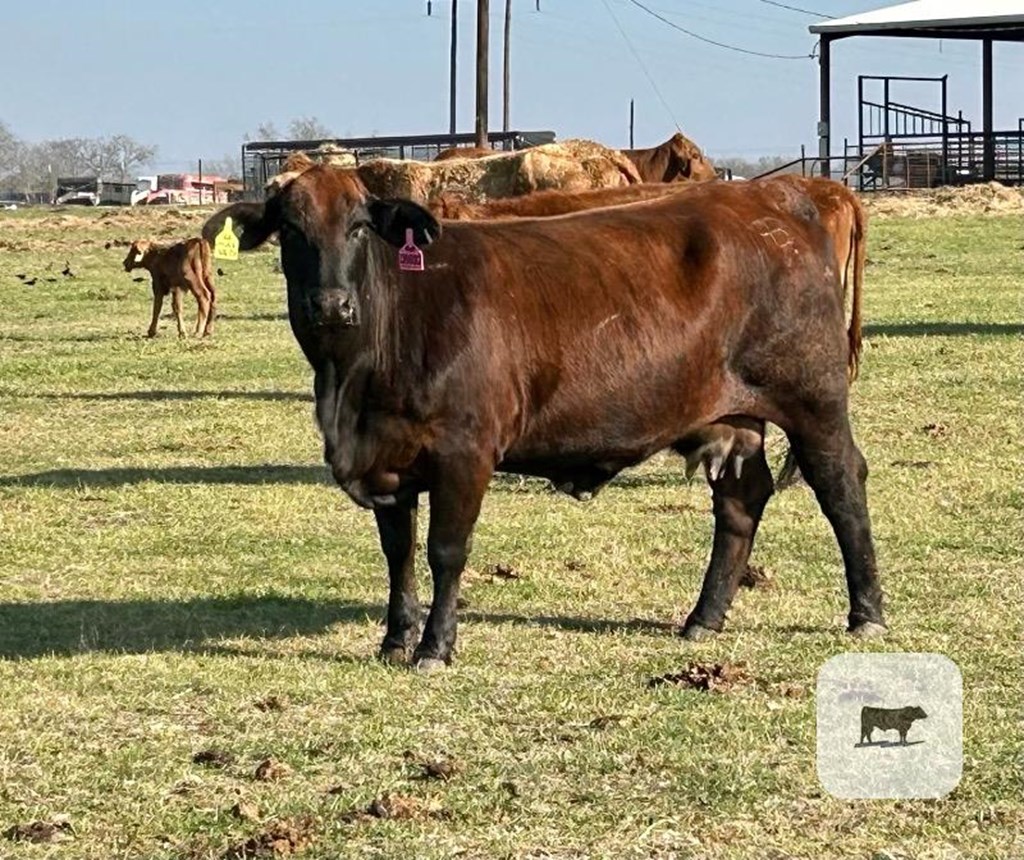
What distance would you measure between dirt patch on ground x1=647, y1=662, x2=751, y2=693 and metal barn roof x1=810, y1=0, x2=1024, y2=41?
106 ft

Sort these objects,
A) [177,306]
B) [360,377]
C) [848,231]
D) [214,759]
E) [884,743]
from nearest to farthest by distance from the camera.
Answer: [884,743] → [214,759] → [360,377] → [848,231] → [177,306]

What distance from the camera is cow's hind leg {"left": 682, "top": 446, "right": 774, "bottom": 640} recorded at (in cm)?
801

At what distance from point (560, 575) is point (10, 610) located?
2511mm

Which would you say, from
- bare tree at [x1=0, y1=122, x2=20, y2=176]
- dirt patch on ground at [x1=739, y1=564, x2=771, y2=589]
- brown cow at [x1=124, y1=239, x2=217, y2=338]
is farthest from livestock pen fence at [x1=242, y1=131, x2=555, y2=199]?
bare tree at [x1=0, y1=122, x2=20, y2=176]

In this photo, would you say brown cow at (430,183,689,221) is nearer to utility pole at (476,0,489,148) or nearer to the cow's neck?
the cow's neck

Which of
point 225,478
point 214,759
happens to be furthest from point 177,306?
point 214,759

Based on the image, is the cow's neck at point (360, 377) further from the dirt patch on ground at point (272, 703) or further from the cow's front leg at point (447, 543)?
the dirt patch on ground at point (272, 703)

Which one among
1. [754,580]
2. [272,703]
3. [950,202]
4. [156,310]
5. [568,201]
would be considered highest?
[950,202]

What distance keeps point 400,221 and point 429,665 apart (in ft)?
5.50

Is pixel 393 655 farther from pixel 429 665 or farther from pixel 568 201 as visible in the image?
pixel 568 201

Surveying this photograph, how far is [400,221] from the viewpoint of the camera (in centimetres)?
733

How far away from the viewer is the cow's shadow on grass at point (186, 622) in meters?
7.95

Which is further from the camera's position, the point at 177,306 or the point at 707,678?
the point at 177,306

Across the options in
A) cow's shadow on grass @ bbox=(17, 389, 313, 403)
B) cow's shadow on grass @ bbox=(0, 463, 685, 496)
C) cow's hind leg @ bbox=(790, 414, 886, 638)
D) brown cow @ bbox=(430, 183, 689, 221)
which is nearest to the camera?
cow's hind leg @ bbox=(790, 414, 886, 638)
